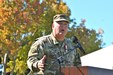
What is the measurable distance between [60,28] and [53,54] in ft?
0.87

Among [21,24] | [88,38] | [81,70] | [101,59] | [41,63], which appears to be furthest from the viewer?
[88,38]

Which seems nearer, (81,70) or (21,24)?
(81,70)

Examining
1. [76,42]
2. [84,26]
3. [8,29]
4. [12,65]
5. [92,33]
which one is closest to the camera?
[76,42]

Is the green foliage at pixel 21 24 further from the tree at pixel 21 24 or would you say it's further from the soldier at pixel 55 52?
the soldier at pixel 55 52

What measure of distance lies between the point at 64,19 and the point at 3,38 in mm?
23054

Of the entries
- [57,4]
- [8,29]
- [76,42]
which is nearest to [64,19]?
[76,42]

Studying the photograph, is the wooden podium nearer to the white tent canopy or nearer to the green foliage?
the white tent canopy

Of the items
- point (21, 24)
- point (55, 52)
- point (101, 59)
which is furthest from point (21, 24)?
point (55, 52)

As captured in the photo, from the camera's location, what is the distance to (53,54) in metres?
3.84

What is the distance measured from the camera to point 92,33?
139ft

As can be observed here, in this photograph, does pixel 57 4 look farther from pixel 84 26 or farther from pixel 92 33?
pixel 92 33

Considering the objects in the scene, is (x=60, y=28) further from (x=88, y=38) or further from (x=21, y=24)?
(x=88, y=38)

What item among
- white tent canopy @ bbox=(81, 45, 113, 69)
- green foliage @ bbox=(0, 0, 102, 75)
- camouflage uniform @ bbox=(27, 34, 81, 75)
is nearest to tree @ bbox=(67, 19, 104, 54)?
green foliage @ bbox=(0, 0, 102, 75)

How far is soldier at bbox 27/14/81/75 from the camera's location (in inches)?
148
